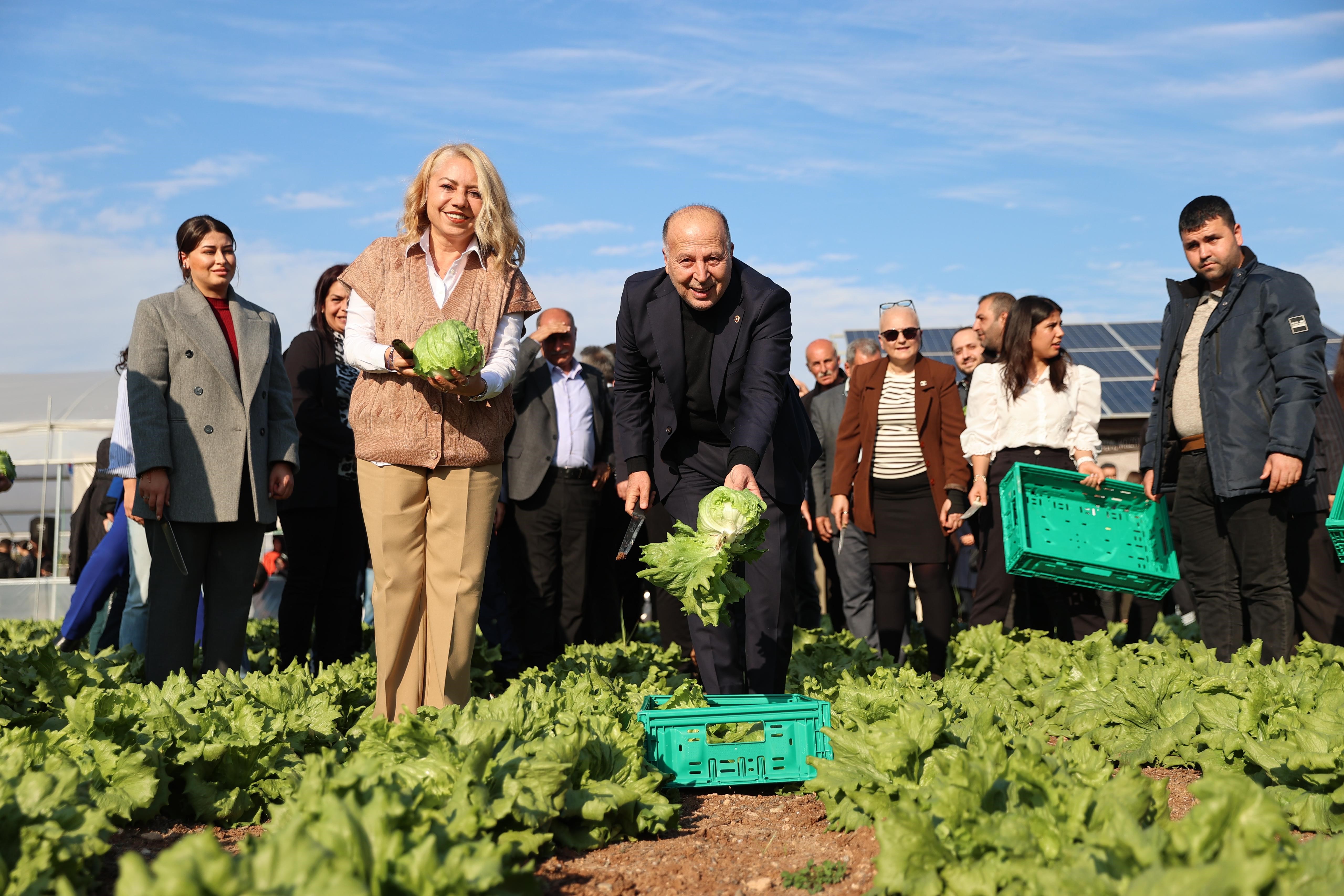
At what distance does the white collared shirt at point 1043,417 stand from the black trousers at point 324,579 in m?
3.71

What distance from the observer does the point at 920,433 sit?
6.93 meters

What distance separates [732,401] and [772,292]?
19.4 inches

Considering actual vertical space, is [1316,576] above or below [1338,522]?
below

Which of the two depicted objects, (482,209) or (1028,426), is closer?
(482,209)

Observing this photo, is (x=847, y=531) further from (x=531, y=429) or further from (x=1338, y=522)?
(x=1338, y=522)

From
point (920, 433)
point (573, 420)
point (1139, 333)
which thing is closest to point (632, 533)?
point (920, 433)

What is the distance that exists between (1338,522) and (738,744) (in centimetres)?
298

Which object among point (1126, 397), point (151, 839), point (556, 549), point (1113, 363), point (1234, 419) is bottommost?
point (151, 839)

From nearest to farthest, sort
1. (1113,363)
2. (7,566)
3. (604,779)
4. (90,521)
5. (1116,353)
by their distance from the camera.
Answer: (604,779), (90,521), (7,566), (1113,363), (1116,353)

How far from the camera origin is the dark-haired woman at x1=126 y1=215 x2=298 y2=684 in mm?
5371

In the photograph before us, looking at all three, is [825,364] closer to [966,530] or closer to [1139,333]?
[966,530]

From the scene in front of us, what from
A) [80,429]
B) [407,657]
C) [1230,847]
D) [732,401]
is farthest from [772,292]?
[80,429]

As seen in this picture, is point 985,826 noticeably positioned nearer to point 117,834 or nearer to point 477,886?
point 477,886

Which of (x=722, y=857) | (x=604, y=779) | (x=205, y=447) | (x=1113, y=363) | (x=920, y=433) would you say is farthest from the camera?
(x=1113, y=363)
